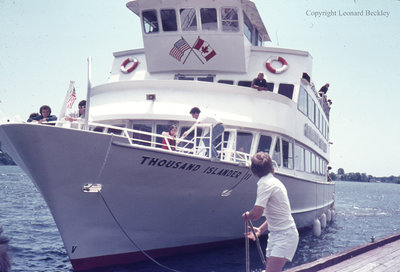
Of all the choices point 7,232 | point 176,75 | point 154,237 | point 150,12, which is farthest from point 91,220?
point 7,232

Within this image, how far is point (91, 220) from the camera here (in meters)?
7.66

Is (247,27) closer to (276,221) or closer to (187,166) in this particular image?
(187,166)

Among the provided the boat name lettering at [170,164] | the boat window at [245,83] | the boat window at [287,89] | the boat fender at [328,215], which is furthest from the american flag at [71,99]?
the boat fender at [328,215]

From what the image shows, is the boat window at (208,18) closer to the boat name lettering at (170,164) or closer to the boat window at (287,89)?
the boat window at (287,89)

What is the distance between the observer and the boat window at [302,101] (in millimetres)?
13070

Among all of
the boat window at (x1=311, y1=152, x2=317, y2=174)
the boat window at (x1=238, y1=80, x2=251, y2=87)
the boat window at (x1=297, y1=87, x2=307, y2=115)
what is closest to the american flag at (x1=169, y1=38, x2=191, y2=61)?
the boat window at (x1=238, y1=80, x2=251, y2=87)

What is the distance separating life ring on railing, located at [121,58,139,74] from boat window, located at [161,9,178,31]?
6.03ft

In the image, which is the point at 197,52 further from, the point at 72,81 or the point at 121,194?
the point at 121,194

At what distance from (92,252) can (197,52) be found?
7123mm

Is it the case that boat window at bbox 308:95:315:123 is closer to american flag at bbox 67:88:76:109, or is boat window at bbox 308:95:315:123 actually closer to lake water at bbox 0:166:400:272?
lake water at bbox 0:166:400:272

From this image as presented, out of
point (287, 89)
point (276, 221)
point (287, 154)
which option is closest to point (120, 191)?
point (276, 221)

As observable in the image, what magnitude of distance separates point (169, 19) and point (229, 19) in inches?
74.1

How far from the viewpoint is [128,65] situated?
553 inches

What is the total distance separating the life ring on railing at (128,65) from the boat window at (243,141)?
5038mm
